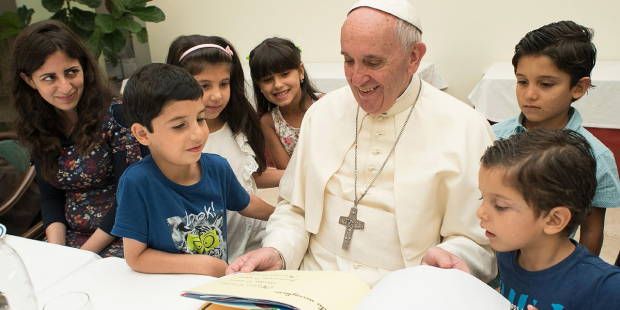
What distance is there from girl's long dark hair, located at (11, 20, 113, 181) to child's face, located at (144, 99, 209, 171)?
34.4 inches

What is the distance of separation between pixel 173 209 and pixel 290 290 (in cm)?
72

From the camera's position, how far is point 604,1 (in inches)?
203

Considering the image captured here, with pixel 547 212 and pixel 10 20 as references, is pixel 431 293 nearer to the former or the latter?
pixel 547 212

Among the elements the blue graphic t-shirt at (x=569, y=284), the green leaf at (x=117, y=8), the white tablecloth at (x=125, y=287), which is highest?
the green leaf at (x=117, y=8)

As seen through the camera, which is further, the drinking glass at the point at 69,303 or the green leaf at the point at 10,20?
the green leaf at the point at 10,20

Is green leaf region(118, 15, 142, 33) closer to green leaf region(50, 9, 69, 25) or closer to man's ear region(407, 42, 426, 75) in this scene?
green leaf region(50, 9, 69, 25)

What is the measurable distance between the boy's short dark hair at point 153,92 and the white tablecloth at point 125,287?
1.80ft

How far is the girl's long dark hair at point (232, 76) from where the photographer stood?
241cm

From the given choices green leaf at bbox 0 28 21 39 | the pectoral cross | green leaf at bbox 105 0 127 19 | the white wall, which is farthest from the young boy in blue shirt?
green leaf at bbox 0 28 21 39

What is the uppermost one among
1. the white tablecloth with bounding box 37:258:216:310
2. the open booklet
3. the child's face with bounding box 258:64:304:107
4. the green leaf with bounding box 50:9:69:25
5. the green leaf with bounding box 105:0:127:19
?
the green leaf with bounding box 105:0:127:19

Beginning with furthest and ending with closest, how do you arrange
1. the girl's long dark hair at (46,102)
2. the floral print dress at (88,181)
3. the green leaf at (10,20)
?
the green leaf at (10,20), the floral print dress at (88,181), the girl's long dark hair at (46,102)

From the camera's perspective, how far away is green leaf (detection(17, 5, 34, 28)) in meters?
6.36

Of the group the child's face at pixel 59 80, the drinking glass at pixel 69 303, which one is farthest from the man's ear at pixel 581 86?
the child's face at pixel 59 80

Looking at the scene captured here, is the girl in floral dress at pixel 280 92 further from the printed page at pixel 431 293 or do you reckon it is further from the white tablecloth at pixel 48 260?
the printed page at pixel 431 293
